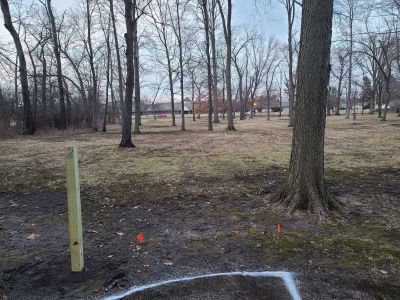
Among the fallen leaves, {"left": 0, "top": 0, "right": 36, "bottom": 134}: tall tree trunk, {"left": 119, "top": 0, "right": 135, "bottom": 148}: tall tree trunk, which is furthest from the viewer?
{"left": 0, "top": 0, "right": 36, "bottom": 134}: tall tree trunk

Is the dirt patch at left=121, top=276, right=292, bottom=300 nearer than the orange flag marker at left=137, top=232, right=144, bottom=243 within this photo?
Yes

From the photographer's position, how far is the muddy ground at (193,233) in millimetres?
3168

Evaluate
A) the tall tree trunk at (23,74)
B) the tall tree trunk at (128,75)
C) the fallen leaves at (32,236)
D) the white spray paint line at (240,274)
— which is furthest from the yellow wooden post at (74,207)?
the tall tree trunk at (23,74)

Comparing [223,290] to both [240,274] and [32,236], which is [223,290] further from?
[32,236]

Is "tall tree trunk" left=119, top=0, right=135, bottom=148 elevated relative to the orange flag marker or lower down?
elevated

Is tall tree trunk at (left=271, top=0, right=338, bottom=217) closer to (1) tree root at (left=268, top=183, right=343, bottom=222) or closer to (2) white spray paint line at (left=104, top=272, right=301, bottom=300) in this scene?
(1) tree root at (left=268, top=183, right=343, bottom=222)

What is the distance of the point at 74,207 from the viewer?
10.5 feet

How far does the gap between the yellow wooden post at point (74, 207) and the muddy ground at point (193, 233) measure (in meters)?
0.17

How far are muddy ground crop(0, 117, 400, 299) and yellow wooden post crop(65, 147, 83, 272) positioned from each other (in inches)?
6.9

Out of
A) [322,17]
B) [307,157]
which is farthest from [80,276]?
[322,17]

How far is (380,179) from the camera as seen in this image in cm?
Result: 708

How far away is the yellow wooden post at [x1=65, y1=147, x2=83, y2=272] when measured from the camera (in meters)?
3.10

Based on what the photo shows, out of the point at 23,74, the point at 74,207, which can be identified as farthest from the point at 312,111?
the point at 23,74

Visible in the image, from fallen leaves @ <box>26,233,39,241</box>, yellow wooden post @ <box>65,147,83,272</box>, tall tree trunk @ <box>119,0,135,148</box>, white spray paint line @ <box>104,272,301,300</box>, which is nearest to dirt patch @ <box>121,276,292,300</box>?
white spray paint line @ <box>104,272,301,300</box>
